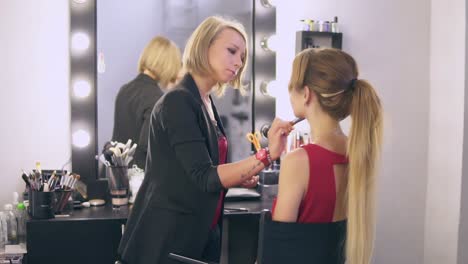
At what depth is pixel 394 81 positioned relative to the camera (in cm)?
257

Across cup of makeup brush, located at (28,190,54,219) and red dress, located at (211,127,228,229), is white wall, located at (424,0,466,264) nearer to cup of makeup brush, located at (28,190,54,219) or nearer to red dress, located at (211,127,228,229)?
red dress, located at (211,127,228,229)

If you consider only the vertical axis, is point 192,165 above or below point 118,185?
above

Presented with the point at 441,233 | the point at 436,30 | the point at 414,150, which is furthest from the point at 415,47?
the point at 441,233

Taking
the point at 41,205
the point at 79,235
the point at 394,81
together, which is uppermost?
the point at 394,81

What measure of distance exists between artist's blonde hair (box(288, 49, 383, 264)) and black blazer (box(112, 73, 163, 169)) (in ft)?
3.56

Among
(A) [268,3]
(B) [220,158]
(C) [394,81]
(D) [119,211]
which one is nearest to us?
(B) [220,158]

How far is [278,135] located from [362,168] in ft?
0.76

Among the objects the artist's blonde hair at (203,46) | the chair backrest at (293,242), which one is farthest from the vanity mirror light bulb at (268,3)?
the chair backrest at (293,242)

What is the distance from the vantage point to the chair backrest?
108 cm

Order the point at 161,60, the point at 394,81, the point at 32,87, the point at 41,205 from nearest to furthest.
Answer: the point at 41,205, the point at 32,87, the point at 161,60, the point at 394,81

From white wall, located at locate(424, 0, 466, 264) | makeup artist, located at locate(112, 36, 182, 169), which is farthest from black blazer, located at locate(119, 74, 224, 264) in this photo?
white wall, located at locate(424, 0, 466, 264)

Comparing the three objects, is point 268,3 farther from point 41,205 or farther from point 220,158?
point 41,205

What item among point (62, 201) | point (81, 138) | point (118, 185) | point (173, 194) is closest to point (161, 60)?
point (81, 138)

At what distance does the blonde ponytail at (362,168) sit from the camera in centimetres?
114
